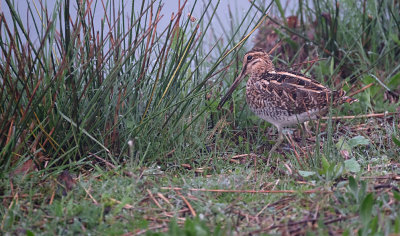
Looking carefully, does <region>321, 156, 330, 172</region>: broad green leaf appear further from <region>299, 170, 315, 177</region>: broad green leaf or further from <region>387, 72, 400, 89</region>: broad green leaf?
<region>387, 72, 400, 89</region>: broad green leaf

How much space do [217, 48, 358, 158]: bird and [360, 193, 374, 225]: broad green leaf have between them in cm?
151

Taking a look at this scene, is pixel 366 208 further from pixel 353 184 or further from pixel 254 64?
pixel 254 64

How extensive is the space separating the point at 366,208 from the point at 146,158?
1611 mm

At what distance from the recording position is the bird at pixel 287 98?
164 inches

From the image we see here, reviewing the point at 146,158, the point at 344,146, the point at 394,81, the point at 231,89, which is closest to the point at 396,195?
the point at 344,146

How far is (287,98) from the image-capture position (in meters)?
4.23

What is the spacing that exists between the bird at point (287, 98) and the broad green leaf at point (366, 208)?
1.51m

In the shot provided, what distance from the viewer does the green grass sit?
2652 millimetres

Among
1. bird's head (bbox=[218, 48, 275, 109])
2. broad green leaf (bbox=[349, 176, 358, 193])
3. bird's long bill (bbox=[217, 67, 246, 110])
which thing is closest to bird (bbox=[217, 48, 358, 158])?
bird's long bill (bbox=[217, 67, 246, 110])

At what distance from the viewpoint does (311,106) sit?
4.16 metres

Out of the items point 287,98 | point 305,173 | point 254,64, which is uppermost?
point 254,64

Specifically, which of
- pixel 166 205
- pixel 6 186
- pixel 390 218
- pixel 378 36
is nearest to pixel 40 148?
pixel 6 186

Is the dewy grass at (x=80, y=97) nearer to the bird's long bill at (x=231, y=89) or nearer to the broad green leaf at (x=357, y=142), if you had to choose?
the bird's long bill at (x=231, y=89)

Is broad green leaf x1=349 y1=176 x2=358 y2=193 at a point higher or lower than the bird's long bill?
lower
